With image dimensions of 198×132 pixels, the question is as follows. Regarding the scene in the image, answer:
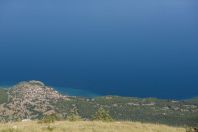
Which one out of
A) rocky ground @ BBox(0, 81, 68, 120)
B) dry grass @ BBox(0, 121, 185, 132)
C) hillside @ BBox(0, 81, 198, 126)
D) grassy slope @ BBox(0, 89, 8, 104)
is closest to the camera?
dry grass @ BBox(0, 121, 185, 132)

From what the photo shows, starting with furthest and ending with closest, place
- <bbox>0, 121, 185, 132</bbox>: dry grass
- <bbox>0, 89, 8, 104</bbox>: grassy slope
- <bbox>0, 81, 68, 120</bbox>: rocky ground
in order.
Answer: <bbox>0, 89, 8, 104</bbox>: grassy slope, <bbox>0, 81, 68, 120</bbox>: rocky ground, <bbox>0, 121, 185, 132</bbox>: dry grass

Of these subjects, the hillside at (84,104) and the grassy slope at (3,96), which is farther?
the grassy slope at (3,96)

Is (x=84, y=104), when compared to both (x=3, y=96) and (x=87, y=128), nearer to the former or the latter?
(x=3, y=96)

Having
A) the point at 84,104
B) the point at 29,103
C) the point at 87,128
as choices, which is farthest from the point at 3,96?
the point at 87,128

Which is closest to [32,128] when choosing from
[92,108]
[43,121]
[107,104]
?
[43,121]

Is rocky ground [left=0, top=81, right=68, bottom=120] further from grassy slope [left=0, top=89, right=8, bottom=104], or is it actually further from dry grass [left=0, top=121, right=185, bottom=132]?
dry grass [left=0, top=121, right=185, bottom=132]

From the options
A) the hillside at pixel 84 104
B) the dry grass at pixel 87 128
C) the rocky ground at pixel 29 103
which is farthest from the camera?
the hillside at pixel 84 104

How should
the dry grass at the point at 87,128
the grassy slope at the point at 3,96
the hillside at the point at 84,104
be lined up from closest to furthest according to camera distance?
the dry grass at the point at 87,128, the hillside at the point at 84,104, the grassy slope at the point at 3,96

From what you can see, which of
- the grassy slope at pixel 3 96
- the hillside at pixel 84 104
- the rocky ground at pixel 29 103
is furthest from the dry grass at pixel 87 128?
the grassy slope at pixel 3 96

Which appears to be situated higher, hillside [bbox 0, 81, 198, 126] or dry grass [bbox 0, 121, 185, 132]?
hillside [bbox 0, 81, 198, 126]

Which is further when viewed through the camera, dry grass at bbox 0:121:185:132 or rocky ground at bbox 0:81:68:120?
rocky ground at bbox 0:81:68:120

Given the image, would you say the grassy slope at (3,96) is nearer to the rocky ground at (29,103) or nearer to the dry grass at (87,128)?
the rocky ground at (29,103)

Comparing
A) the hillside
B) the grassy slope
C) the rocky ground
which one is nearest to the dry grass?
the hillside

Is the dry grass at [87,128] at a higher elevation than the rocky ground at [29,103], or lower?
lower
